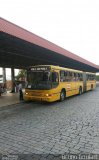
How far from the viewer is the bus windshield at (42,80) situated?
12594 mm

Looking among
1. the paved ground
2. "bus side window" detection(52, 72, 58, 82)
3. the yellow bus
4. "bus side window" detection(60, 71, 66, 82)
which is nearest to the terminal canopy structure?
the yellow bus

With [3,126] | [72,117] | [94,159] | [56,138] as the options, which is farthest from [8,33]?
[94,159]

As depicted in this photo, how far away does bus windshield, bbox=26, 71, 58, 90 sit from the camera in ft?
41.3

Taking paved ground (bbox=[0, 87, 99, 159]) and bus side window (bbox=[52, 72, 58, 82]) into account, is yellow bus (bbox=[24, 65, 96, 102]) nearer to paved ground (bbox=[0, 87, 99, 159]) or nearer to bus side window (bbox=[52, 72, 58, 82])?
bus side window (bbox=[52, 72, 58, 82])

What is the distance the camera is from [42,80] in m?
12.7

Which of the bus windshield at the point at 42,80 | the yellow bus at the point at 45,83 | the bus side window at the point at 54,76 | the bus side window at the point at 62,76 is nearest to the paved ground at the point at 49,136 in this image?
the yellow bus at the point at 45,83

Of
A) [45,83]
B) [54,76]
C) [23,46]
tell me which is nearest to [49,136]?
[45,83]

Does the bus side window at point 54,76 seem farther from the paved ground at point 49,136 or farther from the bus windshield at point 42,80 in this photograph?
the paved ground at point 49,136

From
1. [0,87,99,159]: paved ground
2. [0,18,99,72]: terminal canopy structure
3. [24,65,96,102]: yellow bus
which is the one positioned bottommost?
[0,87,99,159]: paved ground

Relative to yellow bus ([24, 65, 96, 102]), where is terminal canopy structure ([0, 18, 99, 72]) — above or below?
above

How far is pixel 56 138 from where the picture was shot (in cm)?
569

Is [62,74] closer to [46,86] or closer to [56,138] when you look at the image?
[46,86]

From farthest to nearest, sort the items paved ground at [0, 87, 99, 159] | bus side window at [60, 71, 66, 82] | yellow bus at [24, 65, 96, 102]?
bus side window at [60, 71, 66, 82] < yellow bus at [24, 65, 96, 102] < paved ground at [0, 87, 99, 159]

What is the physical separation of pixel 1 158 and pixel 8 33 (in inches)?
248
